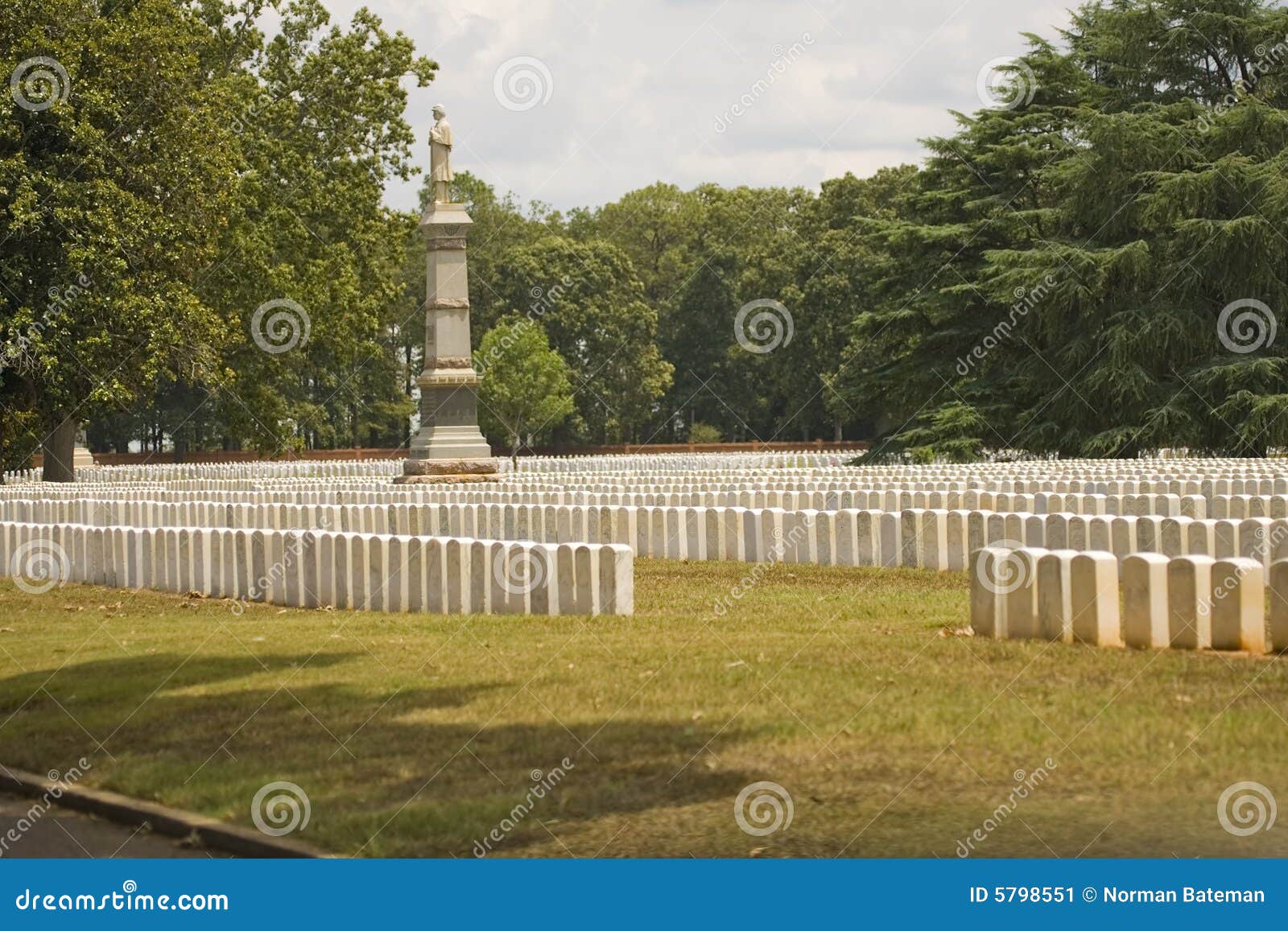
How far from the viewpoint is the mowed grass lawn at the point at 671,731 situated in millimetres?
5785

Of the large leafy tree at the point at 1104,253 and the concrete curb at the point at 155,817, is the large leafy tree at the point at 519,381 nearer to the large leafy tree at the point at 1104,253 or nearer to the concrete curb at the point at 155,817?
the large leafy tree at the point at 1104,253

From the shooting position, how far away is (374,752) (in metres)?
7.19

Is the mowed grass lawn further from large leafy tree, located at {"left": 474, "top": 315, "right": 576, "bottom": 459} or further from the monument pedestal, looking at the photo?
large leafy tree, located at {"left": 474, "top": 315, "right": 576, "bottom": 459}

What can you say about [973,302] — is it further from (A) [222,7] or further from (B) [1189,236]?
(A) [222,7]

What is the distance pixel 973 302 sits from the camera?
43531 millimetres

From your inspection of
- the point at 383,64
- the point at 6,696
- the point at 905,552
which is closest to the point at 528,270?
the point at 383,64

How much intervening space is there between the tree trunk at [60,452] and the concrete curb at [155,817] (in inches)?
1386

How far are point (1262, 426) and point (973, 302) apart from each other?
9945mm


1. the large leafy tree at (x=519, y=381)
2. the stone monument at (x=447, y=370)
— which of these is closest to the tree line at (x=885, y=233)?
the stone monument at (x=447, y=370)

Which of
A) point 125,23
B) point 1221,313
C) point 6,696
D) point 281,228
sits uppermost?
point 125,23

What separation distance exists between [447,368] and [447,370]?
81mm

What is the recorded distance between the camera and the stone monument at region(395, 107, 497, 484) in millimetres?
29609

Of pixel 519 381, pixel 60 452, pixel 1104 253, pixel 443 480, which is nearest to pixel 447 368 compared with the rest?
pixel 443 480

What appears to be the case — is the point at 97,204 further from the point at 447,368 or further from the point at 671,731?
the point at 671,731
